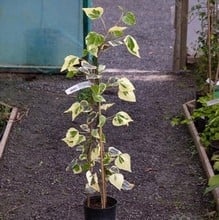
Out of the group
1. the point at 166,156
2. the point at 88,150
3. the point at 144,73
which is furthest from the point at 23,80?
the point at 88,150

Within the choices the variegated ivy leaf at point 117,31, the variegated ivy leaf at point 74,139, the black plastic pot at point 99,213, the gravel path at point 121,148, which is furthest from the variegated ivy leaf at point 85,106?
the gravel path at point 121,148

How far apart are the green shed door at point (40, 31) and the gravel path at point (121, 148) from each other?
25 cm

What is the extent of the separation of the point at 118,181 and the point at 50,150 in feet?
6.64

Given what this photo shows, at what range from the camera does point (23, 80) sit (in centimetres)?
770

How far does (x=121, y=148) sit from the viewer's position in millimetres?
5469

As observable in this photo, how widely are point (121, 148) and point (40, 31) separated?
290cm

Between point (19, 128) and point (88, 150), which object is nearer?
point (88, 150)

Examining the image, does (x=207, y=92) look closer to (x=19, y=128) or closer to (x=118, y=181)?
(x=19, y=128)

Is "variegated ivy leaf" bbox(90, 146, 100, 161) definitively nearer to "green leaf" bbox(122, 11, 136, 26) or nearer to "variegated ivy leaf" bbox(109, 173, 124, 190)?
"variegated ivy leaf" bbox(109, 173, 124, 190)

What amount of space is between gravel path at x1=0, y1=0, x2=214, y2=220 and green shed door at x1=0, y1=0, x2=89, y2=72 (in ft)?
0.83

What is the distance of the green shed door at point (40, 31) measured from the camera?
7766mm

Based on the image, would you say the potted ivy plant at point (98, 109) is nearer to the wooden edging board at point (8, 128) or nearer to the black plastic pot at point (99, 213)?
the black plastic pot at point (99, 213)

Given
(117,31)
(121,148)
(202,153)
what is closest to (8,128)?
(121,148)

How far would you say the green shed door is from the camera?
7.77m
